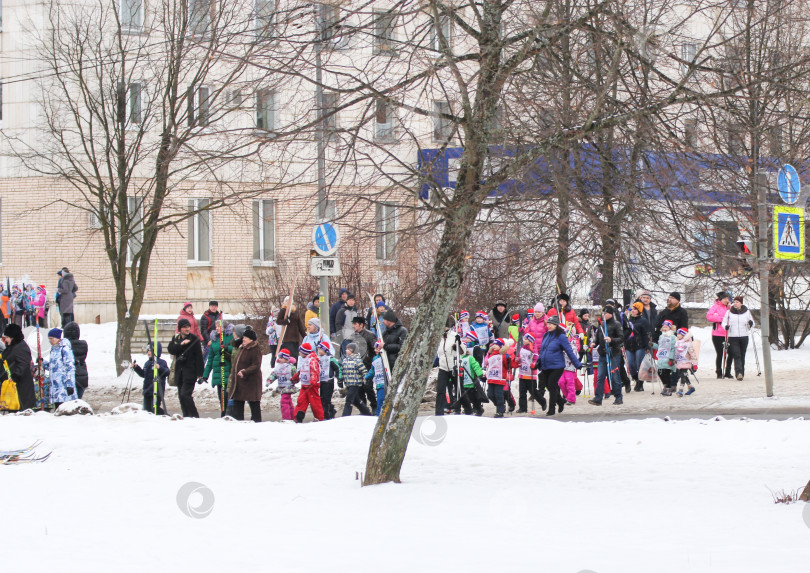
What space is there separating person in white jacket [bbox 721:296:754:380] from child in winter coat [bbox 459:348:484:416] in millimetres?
5796

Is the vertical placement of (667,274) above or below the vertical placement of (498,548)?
above

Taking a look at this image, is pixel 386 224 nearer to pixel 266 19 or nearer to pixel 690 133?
pixel 266 19

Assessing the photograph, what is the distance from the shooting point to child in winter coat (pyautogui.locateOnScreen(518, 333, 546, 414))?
16736mm

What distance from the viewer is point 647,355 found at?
18.5 metres

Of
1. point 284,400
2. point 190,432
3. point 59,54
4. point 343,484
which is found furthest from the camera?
point 59,54

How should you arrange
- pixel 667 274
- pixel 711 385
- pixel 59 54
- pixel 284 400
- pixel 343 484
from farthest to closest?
1. pixel 59 54
2. pixel 711 385
3. pixel 667 274
4. pixel 284 400
5. pixel 343 484

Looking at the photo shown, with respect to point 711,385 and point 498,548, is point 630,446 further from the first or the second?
point 711,385

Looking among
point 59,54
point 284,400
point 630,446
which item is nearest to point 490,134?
point 630,446

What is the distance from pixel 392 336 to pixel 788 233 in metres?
6.24

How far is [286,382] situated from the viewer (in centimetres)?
1609

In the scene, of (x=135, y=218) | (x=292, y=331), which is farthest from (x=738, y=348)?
(x=135, y=218)

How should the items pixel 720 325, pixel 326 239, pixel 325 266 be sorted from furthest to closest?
pixel 720 325
pixel 325 266
pixel 326 239

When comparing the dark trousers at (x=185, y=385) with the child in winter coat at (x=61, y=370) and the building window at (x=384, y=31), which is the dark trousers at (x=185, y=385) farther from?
the building window at (x=384, y=31)

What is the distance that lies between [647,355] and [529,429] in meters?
5.76
